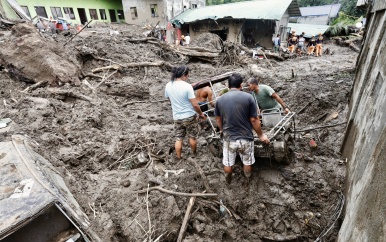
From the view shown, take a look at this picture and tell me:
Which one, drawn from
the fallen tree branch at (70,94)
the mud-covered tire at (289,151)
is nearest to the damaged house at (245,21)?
the fallen tree branch at (70,94)

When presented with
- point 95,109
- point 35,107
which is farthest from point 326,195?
point 35,107

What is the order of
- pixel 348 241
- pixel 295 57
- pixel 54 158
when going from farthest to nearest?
pixel 295 57 < pixel 54 158 < pixel 348 241

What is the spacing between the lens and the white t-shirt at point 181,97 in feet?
13.5

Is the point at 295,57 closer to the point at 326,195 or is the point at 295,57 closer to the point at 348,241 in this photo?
the point at 326,195

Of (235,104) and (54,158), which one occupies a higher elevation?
(235,104)

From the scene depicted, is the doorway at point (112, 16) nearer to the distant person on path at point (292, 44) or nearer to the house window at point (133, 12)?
the house window at point (133, 12)

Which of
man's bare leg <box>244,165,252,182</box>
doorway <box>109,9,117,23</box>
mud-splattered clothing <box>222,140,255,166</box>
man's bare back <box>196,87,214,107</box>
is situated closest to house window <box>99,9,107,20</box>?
doorway <box>109,9,117,23</box>

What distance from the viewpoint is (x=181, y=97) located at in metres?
4.20

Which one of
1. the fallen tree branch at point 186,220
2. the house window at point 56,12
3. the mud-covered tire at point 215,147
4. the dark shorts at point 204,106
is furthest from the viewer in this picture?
the house window at point 56,12

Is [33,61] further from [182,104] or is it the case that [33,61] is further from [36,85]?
[182,104]

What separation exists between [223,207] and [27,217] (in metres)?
2.66

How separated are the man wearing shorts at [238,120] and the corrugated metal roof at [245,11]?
50.8ft

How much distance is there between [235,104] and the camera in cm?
335

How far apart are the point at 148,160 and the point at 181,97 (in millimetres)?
1510
